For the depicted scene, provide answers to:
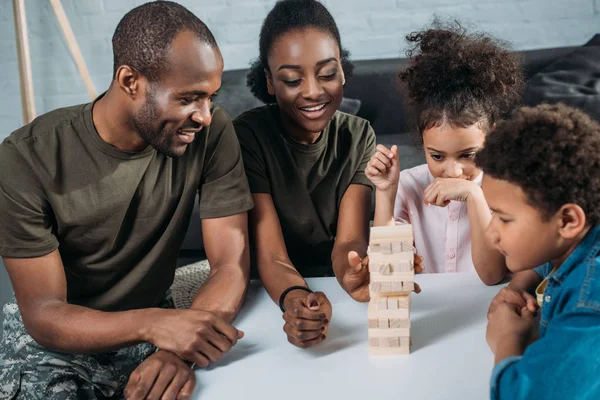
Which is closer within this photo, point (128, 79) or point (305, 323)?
point (305, 323)

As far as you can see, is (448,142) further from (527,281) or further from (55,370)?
(55,370)

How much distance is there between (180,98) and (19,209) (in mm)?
353

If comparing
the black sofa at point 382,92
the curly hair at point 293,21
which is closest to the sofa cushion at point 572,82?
the black sofa at point 382,92

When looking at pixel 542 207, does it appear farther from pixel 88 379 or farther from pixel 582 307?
pixel 88 379

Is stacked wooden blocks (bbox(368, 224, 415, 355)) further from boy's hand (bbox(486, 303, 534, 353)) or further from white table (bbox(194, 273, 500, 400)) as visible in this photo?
boy's hand (bbox(486, 303, 534, 353))

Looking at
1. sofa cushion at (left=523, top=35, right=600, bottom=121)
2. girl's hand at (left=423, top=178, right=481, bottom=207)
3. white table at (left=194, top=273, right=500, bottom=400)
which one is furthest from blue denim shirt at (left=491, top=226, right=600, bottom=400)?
sofa cushion at (left=523, top=35, right=600, bottom=121)

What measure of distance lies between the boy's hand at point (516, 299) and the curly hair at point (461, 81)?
17.5 inches

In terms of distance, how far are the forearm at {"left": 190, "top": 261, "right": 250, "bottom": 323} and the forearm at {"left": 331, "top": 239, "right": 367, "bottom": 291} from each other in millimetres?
188

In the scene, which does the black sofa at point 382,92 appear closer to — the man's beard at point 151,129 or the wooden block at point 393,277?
the man's beard at point 151,129

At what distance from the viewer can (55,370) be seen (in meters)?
1.37

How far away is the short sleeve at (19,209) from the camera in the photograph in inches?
52.6

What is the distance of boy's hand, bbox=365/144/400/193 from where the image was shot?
1.54 meters

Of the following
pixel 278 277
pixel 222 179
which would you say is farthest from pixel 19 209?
pixel 278 277

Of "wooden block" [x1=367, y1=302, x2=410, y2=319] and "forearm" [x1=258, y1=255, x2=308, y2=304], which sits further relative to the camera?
"forearm" [x1=258, y1=255, x2=308, y2=304]
